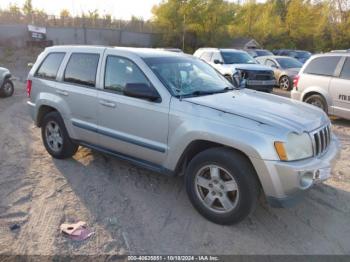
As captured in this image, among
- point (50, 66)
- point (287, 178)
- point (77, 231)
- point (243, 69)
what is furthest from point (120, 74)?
point (243, 69)

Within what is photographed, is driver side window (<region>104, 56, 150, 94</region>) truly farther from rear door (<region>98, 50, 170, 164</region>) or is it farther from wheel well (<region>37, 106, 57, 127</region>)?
wheel well (<region>37, 106, 57, 127</region>)

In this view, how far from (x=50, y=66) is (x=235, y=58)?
9.76 metres

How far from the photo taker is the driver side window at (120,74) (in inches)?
181

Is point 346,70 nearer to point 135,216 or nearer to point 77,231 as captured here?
point 135,216

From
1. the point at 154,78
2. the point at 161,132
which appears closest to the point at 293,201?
the point at 161,132

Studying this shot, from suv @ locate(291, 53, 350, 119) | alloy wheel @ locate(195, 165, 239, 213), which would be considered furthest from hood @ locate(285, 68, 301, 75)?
alloy wheel @ locate(195, 165, 239, 213)

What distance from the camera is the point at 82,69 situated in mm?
5328

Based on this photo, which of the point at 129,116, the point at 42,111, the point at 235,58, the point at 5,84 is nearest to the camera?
the point at 129,116

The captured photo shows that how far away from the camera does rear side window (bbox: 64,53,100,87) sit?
5152 mm

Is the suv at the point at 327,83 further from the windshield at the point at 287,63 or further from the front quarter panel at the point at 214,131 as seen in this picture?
the windshield at the point at 287,63

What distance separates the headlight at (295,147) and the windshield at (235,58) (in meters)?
10.6

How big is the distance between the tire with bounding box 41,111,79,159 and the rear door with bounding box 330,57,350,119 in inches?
240

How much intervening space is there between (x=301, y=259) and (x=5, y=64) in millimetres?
28186

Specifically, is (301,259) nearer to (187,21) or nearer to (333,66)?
(333,66)
